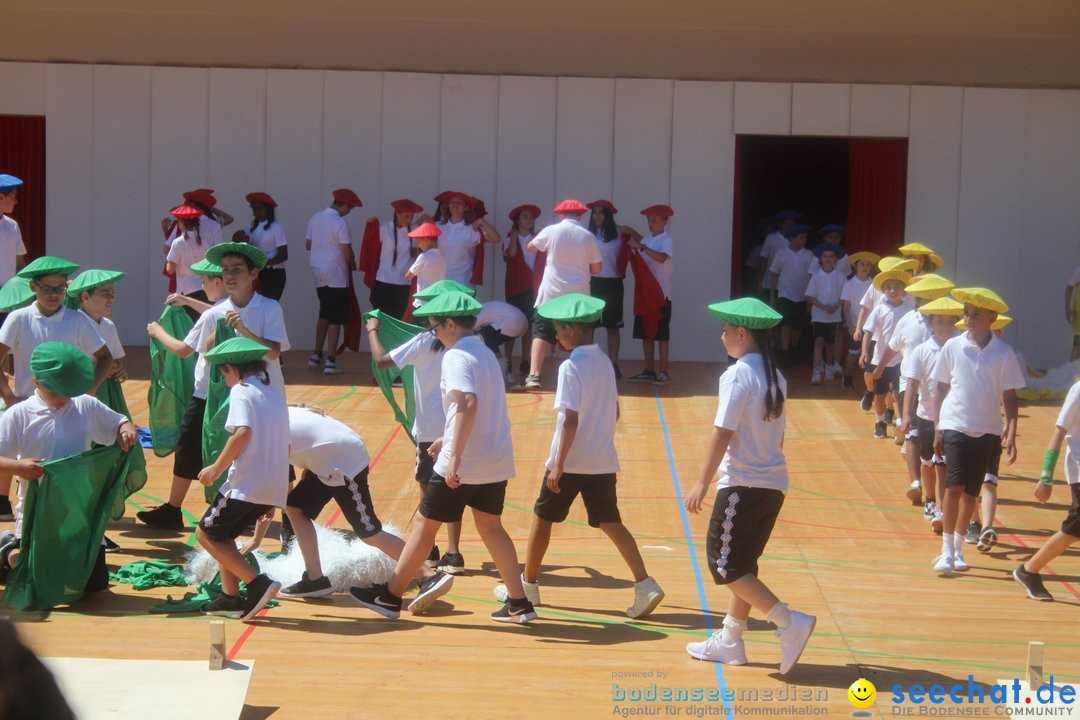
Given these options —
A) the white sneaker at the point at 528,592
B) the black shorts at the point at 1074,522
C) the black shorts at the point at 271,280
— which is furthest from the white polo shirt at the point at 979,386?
the black shorts at the point at 271,280

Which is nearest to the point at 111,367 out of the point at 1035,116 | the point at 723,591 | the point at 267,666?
the point at 267,666

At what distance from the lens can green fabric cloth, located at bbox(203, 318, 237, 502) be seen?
7.46 m

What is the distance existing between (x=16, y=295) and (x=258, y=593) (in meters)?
2.98

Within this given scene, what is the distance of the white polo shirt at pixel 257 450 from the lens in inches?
249

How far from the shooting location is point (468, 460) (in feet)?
20.9

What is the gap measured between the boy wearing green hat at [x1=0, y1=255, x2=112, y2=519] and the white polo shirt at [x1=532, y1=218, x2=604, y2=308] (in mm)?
4967

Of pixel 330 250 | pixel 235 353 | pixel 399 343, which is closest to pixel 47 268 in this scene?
pixel 235 353

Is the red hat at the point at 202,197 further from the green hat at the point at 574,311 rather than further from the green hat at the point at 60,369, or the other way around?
the green hat at the point at 574,311

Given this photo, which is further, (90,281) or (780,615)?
(90,281)

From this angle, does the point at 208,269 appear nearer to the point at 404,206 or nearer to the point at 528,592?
the point at 528,592

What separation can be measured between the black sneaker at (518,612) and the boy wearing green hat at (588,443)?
0.62 ft

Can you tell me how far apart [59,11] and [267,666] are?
444 inches

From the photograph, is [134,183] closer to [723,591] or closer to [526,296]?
[526,296]

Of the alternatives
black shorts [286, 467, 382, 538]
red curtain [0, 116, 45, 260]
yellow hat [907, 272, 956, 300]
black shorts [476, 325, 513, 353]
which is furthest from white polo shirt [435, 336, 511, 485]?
red curtain [0, 116, 45, 260]
